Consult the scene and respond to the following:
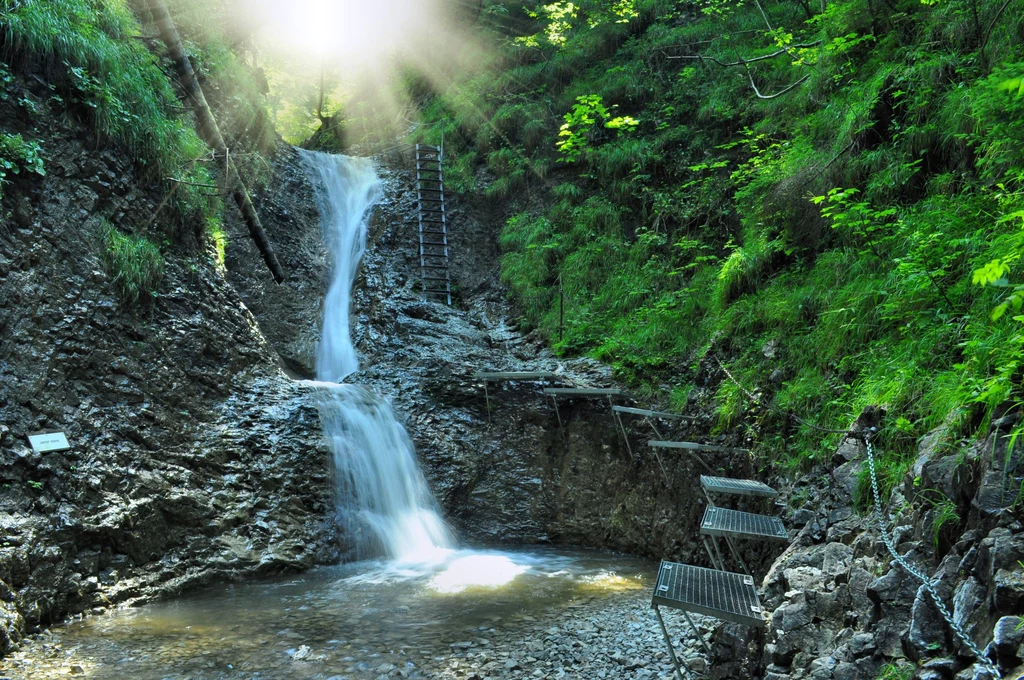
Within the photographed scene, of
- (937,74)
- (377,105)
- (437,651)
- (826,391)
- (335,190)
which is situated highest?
(377,105)

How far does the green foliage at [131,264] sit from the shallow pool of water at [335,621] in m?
3.48

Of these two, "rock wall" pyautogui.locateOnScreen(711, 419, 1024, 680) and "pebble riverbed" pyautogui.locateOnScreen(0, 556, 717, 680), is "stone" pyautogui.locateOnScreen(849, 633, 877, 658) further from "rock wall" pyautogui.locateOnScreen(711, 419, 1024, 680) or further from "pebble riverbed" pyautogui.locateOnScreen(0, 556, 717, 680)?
"pebble riverbed" pyautogui.locateOnScreen(0, 556, 717, 680)

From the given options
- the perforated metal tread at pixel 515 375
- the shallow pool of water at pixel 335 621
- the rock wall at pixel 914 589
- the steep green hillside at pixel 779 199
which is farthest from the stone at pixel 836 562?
the perforated metal tread at pixel 515 375

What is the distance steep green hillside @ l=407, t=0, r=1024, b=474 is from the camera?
4656 millimetres

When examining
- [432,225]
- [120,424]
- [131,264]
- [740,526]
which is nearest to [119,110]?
[131,264]

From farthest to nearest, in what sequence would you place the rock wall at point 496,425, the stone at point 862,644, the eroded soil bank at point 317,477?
the rock wall at point 496,425, the eroded soil bank at point 317,477, the stone at point 862,644

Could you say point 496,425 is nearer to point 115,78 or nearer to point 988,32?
point 115,78

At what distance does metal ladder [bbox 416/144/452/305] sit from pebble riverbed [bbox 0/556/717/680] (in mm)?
7566

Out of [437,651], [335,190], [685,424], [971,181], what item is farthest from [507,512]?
[335,190]

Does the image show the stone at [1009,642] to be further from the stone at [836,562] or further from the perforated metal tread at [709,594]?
the stone at [836,562]

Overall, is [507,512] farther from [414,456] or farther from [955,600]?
[955,600]

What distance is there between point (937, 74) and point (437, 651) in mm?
7074

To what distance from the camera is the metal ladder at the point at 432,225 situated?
1334 centimetres

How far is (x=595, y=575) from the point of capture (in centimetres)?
723
